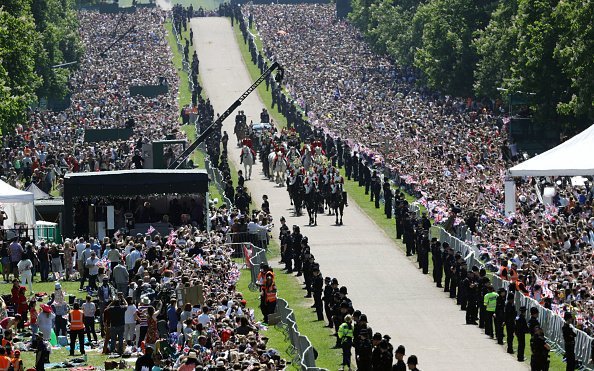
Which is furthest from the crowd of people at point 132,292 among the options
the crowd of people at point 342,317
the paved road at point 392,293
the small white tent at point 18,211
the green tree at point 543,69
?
the green tree at point 543,69

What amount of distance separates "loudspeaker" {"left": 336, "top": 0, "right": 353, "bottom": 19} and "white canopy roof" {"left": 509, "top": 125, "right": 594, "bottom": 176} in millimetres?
99076

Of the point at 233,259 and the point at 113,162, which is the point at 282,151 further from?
the point at 233,259

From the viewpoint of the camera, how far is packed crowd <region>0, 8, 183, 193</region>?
81.8 m

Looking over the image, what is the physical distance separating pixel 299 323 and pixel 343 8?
105474mm

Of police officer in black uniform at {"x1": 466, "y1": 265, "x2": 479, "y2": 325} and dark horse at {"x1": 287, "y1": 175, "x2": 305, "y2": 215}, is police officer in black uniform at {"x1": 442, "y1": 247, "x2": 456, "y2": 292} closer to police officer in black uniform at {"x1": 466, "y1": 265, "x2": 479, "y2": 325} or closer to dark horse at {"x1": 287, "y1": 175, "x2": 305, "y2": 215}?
police officer in black uniform at {"x1": 466, "y1": 265, "x2": 479, "y2": 325}

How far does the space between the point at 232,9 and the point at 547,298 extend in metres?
108

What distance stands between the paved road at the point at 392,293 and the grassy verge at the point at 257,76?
66.4 ft

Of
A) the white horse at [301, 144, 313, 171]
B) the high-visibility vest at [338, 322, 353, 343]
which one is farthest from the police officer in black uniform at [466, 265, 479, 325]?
the white horse at [301, 144, 313, 171]

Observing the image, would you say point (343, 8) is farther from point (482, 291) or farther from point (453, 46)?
point (482, 291)

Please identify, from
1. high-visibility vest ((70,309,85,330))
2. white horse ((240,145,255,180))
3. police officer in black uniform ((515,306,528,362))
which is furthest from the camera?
white horse ((240,145,255,180))

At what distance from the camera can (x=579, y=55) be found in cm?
7900

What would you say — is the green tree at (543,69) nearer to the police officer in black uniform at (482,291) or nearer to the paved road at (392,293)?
the paved road at (392,293)

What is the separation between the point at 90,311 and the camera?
4628 cm

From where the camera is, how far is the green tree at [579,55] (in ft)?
257
